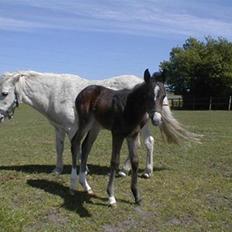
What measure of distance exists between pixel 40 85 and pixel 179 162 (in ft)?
12.6

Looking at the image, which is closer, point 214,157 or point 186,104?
point 214,157

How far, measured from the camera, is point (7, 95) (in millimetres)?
8922

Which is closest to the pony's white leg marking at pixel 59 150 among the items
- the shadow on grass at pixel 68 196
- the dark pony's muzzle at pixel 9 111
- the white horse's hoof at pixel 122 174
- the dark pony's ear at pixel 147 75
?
the shadow on grass at pixel 68 196

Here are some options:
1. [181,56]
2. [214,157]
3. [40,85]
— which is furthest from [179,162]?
[181,56]

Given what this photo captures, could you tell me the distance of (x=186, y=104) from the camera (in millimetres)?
54531

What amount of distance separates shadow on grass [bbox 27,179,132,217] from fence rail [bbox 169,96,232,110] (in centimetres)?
4295

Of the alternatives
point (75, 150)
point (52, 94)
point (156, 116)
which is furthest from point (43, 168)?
point (156, 116)

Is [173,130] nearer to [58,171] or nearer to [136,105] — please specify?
[58,171]

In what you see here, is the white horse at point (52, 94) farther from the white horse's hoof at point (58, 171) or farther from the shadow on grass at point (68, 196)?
the shadow on grass at point (68, 196)

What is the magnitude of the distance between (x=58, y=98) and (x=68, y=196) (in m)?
2.09

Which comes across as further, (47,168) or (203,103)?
(203,103)

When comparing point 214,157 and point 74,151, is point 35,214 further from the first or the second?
point 214,157

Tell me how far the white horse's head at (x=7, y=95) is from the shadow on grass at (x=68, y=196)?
1.39 m

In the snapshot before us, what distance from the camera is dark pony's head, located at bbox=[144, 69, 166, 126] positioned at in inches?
246
